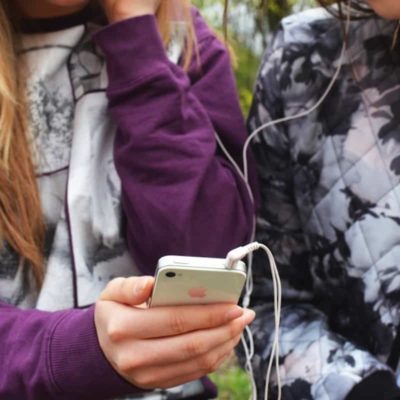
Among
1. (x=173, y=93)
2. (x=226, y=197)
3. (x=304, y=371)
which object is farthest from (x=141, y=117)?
(x=304, y=371)

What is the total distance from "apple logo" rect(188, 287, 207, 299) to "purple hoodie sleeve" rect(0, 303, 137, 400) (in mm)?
199

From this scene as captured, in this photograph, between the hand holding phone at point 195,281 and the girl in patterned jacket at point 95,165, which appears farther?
the girl in patterned jacket at point 95,165

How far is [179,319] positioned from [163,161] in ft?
1.09

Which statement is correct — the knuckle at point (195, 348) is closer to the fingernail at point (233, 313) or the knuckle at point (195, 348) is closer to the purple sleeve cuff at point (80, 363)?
the fingernail at point (233, 313)

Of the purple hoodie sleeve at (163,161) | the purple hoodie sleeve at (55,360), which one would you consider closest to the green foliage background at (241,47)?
the purple hoodie sleeve at (163,161)

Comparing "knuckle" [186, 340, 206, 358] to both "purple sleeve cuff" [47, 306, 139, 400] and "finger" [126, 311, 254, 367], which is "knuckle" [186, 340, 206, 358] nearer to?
"finger" [126, 311, 254, 367]

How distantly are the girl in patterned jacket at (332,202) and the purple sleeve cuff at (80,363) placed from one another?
0.98 ft

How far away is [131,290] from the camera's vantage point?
93 centimetres

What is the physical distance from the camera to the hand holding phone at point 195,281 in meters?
0.84

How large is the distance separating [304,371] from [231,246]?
216 mm

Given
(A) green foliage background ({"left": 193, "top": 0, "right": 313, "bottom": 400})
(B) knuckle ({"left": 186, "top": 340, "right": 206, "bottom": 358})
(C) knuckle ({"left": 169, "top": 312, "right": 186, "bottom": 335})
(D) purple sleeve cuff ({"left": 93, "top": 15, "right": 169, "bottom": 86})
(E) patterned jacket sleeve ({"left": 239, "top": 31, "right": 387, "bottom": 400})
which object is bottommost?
(A) green foliage background ({"left": 193, "top": 0, "right": 313, "bottom": 400})

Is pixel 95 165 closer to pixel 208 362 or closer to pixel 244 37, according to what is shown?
pixel 208 362

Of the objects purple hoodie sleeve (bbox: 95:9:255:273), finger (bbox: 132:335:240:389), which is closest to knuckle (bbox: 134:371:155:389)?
finger (bbox: 132:335:240:389)

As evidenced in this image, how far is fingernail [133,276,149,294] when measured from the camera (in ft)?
2.98
